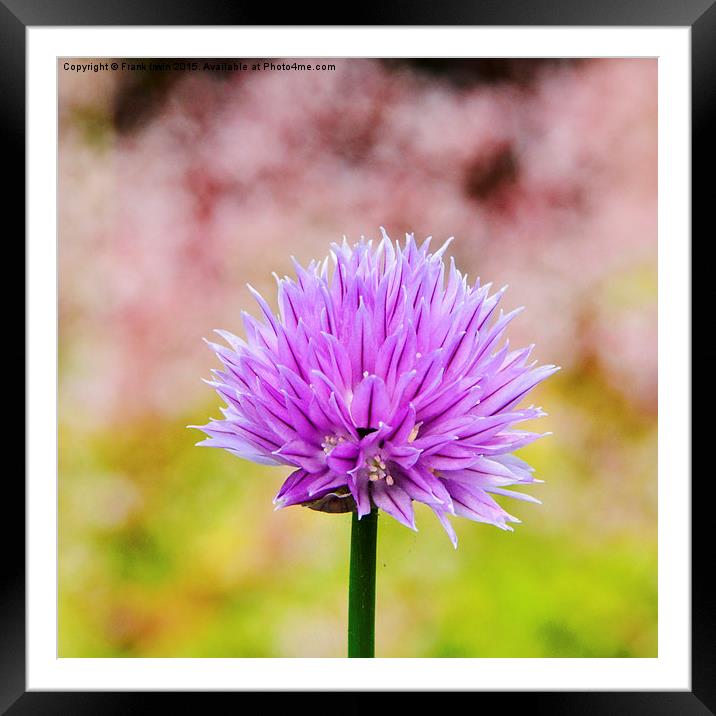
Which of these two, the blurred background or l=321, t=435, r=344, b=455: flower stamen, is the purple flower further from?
the blurred background

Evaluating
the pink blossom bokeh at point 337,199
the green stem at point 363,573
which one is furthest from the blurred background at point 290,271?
the green stem at point 363,573

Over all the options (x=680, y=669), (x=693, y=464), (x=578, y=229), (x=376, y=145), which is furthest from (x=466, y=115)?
(x=680, y=669)

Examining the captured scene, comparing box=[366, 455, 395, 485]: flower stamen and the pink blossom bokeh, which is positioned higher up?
the pink blossom bokeh

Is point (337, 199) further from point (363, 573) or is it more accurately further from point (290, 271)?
point (363, 573)

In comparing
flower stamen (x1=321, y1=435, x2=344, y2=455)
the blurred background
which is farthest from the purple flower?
the blurred background

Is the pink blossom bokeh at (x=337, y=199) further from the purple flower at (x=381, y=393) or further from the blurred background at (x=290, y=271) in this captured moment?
the purple flower at (x=381, y=393)

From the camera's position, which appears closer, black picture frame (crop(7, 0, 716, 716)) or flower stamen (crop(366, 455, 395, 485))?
flower stamen (crop(366, 455, 395, 485))

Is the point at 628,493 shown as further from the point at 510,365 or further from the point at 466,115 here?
the point at 466,115

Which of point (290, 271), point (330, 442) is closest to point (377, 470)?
point (330, 442)
